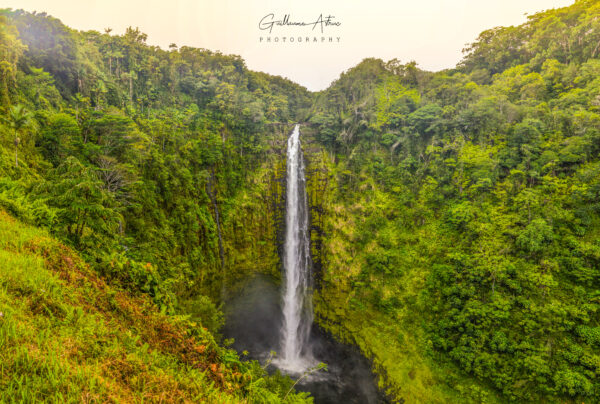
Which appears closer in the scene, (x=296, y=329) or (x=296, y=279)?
(x=296, y=329)

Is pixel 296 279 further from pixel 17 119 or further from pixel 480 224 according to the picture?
pixel 17 119

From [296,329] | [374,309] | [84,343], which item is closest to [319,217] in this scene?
[374,309]

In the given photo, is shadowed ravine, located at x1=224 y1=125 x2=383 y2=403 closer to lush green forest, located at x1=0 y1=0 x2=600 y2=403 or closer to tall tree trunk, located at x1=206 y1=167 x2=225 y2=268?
lush green forest, located at x1=0 y1=0 x2=600 y2=403

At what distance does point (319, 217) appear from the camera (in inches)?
974

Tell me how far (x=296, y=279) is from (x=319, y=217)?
6.77m

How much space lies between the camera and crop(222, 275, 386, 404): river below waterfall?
15984 millimetres

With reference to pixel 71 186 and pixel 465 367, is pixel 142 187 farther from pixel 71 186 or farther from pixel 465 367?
pixel 465 367

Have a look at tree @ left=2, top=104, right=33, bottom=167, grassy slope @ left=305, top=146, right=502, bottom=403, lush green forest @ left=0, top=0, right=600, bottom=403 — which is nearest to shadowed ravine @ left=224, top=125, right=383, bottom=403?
grassy slope @ left=305, top=146, right=502, bottom=403

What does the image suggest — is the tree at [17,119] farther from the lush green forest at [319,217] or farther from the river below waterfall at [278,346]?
the river below waterfall at [278,346]

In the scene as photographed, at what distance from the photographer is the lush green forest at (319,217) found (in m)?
3.67

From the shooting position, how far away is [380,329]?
18312 mm

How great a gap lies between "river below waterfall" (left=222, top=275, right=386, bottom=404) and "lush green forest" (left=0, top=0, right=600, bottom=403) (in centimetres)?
130

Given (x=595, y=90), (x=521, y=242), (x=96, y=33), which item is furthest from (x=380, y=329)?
(x=96, y=33)

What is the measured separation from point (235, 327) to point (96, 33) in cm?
3544
